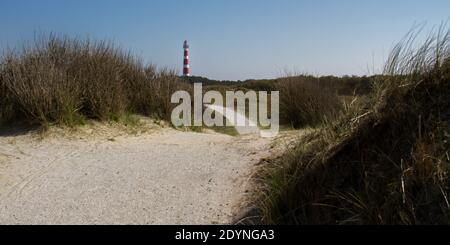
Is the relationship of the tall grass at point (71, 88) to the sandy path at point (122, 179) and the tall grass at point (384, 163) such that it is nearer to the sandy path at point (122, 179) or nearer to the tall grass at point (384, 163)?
the sandy path at point (122, 179)

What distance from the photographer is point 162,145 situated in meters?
8.39

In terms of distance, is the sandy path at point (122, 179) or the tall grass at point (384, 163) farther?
the sandy path at point (122, 179)

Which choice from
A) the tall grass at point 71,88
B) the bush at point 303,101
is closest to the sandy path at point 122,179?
the tall grass at point 71,88

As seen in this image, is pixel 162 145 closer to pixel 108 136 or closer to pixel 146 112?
pixel 108 136

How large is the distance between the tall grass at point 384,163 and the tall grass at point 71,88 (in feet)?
16.6

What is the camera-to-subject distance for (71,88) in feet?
31.0

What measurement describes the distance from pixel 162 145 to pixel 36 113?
243cm

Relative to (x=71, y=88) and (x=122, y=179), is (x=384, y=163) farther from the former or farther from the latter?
(x=71, y=88)

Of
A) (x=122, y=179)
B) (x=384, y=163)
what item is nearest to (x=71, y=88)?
(x=122, y=179)

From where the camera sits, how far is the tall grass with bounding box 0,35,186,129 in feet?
29.3

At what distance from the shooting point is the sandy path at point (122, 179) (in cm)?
520

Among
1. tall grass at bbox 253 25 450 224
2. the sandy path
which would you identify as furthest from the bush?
tall grass at bbox 253 25 450 224

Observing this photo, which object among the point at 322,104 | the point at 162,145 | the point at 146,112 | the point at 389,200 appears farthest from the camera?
the point at 146,112
